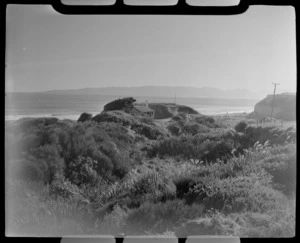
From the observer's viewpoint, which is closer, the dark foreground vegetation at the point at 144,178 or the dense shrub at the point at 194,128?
the dark foreground vegetation at the point at 144,178

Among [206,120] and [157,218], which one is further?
[206,120]

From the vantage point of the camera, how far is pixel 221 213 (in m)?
2.81

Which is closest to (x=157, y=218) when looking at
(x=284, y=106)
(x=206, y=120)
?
(x=206, y=120)

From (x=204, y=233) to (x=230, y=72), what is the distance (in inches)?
45.7

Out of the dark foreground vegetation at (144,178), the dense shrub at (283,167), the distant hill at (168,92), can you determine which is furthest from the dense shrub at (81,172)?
the dense shrub at (283,167)

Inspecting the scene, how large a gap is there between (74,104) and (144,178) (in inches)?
28.8

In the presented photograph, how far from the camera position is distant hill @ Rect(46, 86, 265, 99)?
293cm

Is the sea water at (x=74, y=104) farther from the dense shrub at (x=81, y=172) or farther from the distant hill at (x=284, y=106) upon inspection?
the dense shrub at (x=81, y=172)

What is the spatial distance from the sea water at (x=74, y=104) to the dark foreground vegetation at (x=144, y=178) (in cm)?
6

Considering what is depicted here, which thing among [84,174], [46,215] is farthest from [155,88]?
[46,215]

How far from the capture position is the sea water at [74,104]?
113 inches

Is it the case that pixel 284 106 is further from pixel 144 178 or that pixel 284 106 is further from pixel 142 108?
pixel 144 178

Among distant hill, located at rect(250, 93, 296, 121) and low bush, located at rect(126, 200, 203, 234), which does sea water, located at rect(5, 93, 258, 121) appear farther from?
low bush, located at rect(126, 200, 203, 234)

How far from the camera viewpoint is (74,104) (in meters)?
2.92
